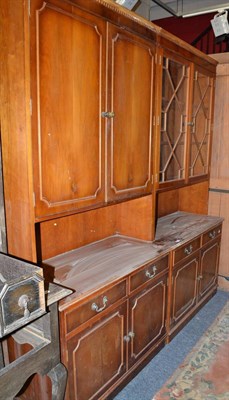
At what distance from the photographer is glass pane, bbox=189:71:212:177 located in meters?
2.67

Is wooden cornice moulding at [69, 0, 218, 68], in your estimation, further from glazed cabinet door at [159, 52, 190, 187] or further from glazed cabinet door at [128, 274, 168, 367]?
glazed cabinet door at [128, 274, 168, 367]

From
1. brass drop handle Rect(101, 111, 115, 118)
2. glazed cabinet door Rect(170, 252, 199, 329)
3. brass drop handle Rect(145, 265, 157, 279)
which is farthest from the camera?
glazed cabinet door Rect(170, 252, 199, 329)

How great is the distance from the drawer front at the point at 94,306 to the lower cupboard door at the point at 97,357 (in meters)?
0.06

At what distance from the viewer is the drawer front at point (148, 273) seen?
6.05ft

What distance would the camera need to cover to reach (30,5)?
1.23m

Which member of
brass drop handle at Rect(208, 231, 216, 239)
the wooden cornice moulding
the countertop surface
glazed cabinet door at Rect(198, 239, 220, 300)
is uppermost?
the wooden cornice moulding

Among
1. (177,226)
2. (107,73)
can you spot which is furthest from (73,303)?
(177,226)

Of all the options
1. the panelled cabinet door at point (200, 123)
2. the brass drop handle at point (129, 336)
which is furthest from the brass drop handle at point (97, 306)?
the panelled cabinet door at point (200, 123)

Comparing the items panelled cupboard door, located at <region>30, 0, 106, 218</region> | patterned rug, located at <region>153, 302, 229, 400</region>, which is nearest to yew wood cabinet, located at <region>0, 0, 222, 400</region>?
panelled cupboard door, located at <region>30, 0, 106, 218</region>

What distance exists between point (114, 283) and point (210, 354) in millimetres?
629

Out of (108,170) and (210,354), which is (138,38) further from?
(210,354)

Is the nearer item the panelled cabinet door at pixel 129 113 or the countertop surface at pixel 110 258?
the countertop surface at pixel 110 258

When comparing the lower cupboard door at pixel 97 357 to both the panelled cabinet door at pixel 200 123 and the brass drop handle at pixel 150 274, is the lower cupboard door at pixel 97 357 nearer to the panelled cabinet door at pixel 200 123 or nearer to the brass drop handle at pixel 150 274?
the brass drop handle at pixel 150 274

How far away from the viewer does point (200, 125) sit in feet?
9.21
